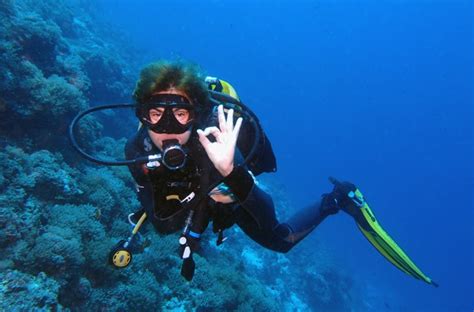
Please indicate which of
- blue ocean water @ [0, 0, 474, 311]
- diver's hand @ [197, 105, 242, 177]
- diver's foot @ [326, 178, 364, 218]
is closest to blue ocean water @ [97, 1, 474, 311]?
blue ocean water @ [0, 0, 474, 311]

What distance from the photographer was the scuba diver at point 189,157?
2541 mm

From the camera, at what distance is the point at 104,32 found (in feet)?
100

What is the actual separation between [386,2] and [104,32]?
420 feet

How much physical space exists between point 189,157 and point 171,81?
2.40ft

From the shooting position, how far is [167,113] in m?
2.64

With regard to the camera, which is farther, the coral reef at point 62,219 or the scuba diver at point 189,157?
the coral reef at point 62,219

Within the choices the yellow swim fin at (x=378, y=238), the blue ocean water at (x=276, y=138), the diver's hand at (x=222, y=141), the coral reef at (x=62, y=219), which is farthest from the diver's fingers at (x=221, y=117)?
the yellow swim fin at (x=378, y=238)

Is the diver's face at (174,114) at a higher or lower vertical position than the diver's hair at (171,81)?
lower

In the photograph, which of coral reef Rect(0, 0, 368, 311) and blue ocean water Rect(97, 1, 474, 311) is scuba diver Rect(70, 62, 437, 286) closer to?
coral reef Rect(0, 0, 368, 311)

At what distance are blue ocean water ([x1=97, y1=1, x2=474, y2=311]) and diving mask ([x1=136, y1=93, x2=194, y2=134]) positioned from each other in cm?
6029

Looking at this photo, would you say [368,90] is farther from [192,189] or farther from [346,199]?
[192,189]

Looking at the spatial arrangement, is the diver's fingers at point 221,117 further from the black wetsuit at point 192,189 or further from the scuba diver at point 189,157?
the black wetsuit at point 192,189

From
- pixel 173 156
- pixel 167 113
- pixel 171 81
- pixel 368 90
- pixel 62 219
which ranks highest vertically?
pixel 171 81

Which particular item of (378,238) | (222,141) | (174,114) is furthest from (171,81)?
(378,238)
